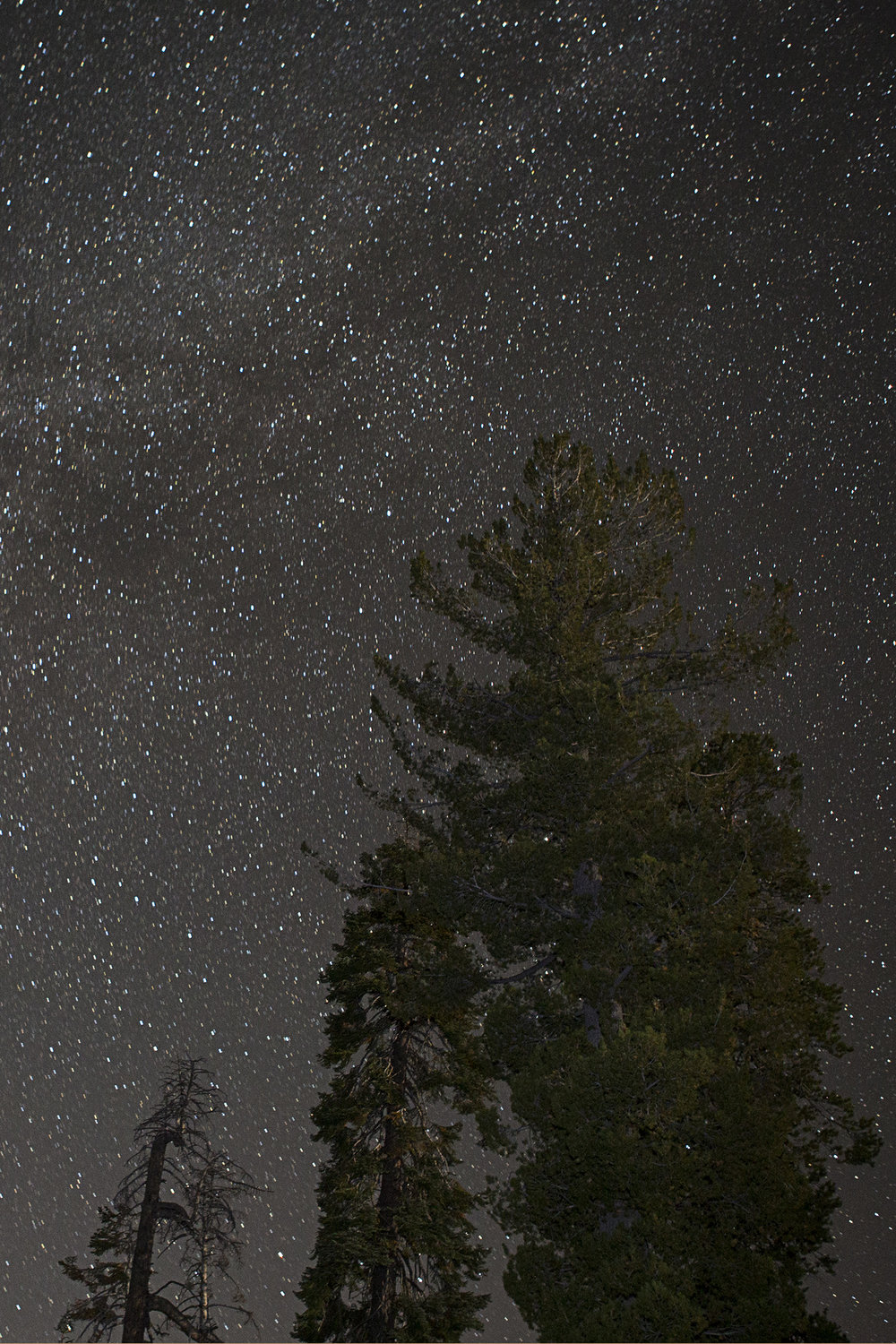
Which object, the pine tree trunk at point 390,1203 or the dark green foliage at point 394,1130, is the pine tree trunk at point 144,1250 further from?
the pine tree trunk at point 390,1203

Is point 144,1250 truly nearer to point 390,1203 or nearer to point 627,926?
point 390,1203

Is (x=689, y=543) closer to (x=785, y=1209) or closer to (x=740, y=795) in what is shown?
(x=740, y=795)

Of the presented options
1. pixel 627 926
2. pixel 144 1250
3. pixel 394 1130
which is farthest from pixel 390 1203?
pixel 627 926

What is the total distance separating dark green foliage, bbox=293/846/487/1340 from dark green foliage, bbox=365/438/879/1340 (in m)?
1.33

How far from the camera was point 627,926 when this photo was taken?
10.9m

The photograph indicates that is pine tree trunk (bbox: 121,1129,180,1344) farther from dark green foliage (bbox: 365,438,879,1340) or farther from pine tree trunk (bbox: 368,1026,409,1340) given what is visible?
dark green foliage (bbox: 365,438,879,1340)

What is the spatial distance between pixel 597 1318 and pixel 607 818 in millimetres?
5186

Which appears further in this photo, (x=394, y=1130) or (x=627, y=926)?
(x=394, y=1130)

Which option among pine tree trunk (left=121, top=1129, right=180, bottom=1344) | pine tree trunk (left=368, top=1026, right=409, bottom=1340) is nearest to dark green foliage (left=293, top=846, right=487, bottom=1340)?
pine tree trunk (left=368, top=1026, right=409, bottom=1340)

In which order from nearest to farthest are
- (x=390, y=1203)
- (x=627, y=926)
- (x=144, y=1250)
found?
(x=627, y=926), (x=390, y=1203), (x=144, y=1250)

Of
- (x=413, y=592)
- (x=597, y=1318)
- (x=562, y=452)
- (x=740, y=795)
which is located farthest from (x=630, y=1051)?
(x=562, y=452)

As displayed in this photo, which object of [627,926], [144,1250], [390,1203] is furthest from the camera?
[144,1250]

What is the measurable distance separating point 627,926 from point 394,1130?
301 inches

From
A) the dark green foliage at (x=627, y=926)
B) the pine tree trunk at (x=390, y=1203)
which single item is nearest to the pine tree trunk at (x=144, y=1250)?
the pine tree trunk at (x=390, y=1203)
